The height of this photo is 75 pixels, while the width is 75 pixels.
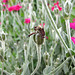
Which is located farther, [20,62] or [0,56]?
[20,62]

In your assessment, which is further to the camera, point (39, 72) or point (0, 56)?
point (39, 72)

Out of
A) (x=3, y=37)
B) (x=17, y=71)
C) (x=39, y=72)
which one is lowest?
(x=39, y=72)

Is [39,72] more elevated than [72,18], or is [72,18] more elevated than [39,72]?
[72,18]

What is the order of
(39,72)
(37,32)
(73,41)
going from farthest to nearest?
1. (39,72)
2. (73,41)
3. (37,32)

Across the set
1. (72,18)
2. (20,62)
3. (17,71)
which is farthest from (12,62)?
(72,18)

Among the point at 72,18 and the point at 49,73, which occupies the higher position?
the point at 72,18

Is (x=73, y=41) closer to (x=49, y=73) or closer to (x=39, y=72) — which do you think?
(x=49, y=73)

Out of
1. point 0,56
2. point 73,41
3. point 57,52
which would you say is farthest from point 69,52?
point 57,52

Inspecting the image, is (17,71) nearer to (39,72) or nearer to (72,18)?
(39,72)

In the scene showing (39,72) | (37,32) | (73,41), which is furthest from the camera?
(39,72)
